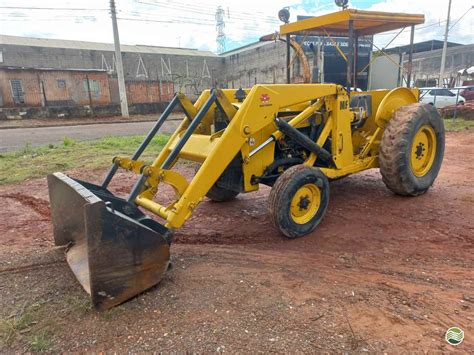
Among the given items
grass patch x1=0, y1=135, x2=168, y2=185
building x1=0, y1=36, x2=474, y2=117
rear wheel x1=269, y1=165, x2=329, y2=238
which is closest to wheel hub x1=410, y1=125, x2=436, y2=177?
rear wheel x1=269, y1=165, x2=329, y2=238

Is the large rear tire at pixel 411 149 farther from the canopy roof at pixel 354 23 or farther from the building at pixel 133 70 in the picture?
the building at pixel 133 70

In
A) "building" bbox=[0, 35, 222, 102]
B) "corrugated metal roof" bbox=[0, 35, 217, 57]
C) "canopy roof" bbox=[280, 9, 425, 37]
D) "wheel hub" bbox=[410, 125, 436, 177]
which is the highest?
"corrugated metal roof" bbox=[0, 35, 217, 57]

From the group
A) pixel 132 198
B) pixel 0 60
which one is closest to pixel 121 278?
pixel 132 198

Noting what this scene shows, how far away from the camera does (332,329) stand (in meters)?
2.63

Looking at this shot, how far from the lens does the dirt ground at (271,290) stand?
255 cm

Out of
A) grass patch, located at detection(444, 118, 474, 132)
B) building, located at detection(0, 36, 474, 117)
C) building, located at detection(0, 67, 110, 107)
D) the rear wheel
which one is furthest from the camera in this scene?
building, located at detection(0, 36, 474, 117)

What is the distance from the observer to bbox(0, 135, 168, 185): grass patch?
777 centimetres

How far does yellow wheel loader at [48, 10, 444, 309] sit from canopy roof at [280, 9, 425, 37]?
0.06 ft

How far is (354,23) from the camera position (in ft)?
17.0

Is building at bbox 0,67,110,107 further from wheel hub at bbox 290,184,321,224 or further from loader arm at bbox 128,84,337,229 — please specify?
wheel hub at bbox 290,184,321,224

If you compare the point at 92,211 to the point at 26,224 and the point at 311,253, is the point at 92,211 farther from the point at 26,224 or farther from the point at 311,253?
the point at 26,224

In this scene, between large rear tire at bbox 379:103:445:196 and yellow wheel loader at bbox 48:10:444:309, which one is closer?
yellow wheel loader at bbox 48:10:444:309

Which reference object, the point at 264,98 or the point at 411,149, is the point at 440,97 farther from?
the point at 264,98

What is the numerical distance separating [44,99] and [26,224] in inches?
866
